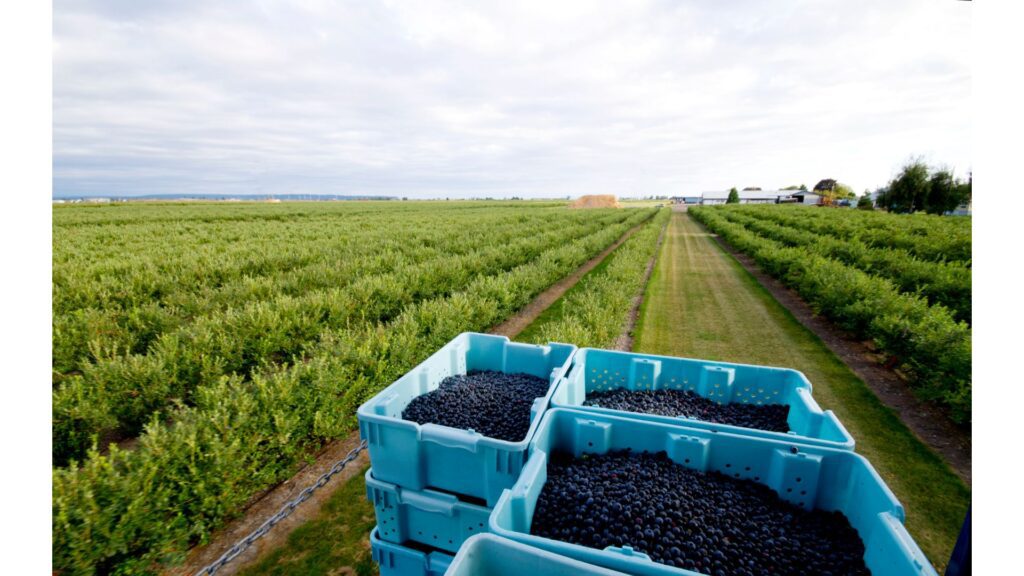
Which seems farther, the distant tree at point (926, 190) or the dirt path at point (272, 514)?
the distant tree at point (926, 190)

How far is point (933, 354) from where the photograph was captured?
630cm

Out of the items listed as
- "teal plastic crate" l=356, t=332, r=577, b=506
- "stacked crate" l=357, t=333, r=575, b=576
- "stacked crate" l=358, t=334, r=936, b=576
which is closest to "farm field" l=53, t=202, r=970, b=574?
"stacked crate" l=357, t=333, r=575, b=576

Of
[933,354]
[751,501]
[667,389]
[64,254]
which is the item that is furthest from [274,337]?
[64,254]

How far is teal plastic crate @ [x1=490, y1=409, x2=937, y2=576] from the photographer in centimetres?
175

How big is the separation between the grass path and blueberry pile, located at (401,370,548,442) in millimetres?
3963

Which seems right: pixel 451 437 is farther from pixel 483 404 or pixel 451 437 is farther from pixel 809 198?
pixel 809 198

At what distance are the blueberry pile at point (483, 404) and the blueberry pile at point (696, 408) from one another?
2.08ft

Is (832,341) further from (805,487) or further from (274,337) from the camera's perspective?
(274,337)

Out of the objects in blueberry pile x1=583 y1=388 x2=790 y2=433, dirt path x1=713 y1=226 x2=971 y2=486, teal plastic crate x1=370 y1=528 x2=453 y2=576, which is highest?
blueberry pile x1=583 y1=388 x2=790 y2=433

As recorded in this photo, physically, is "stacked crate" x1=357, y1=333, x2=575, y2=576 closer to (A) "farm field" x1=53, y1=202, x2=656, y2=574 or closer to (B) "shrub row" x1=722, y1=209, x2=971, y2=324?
(A) "farm field" x1=53, y1=202, x2=656, y2=574

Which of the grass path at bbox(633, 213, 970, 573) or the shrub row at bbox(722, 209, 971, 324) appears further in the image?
the shrub row at bbox(722, 209, 971, 324)

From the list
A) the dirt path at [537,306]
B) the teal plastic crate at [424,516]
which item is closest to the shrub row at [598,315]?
the dirt path at [537,306]

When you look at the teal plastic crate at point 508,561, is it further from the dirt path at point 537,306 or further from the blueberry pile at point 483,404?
the dirt path at point 537,306

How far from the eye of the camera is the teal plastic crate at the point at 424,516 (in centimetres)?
275
